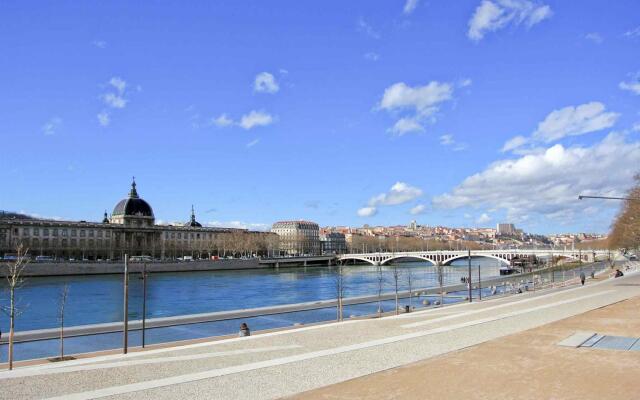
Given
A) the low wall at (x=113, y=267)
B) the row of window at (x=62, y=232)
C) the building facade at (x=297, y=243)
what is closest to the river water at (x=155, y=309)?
the low wall at (x=113, y=267)

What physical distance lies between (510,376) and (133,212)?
142536mm

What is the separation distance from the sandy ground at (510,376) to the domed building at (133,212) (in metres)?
138

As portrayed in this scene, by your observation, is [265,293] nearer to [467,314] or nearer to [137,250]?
[467,314]

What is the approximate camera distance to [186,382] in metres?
9.87

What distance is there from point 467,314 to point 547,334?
6247 mm

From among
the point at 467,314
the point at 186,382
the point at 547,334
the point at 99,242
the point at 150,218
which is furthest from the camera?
the point at 150,218

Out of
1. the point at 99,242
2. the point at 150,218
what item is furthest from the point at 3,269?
the point at 150,218

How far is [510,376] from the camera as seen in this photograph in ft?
32.3

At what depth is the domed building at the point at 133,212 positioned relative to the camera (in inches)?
5591

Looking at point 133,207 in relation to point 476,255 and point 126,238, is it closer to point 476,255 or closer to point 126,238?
point 126,238

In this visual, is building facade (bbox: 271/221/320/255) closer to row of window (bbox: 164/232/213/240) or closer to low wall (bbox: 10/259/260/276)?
row of window (bbox: 164/232/213/240)

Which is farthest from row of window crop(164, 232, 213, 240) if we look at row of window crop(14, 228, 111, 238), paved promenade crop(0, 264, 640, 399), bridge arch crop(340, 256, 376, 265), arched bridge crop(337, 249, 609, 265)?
paved promenade crop(0, 264, 640, 399)

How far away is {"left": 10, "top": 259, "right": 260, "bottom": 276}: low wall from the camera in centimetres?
8200

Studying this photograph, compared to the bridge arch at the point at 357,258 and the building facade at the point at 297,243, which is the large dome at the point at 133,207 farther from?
the bridge arch at the point at 357,258
